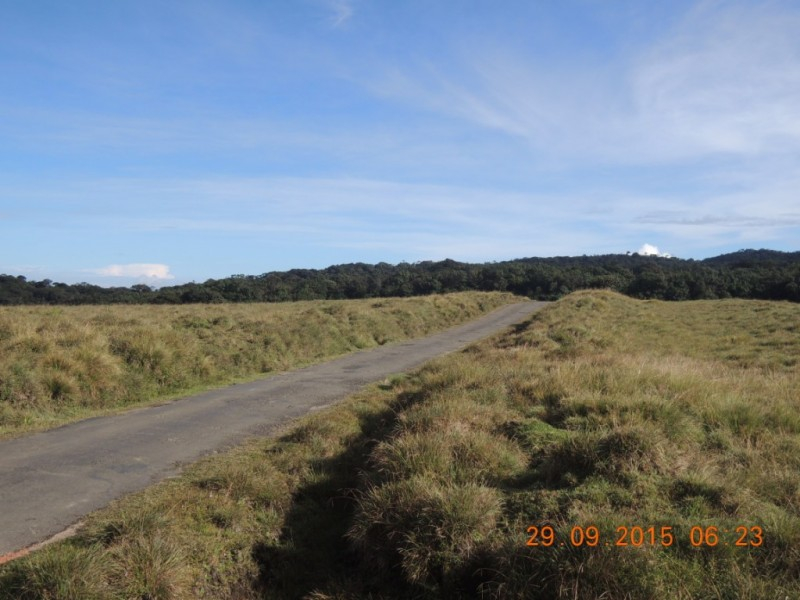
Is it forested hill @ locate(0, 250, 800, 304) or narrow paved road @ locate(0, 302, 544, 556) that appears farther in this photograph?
forested hill @ locate(0, 250, 800, 304)

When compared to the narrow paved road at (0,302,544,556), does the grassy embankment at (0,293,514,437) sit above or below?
above

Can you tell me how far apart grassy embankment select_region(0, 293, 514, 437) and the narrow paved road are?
1062mm

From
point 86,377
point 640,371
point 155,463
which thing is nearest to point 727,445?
point 640,371

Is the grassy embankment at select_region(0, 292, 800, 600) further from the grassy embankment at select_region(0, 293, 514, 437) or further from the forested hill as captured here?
the forested hill

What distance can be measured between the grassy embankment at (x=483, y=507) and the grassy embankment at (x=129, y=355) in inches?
177

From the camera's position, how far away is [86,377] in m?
10.3

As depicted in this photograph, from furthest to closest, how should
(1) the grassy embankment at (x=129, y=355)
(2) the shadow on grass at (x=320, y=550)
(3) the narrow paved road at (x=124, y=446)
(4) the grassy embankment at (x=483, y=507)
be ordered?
(1) the grassy embankment at (x=129, y=355) < (3) the narrow paved road at (x=124, y=446) < (2) the shadow on grass at (x=320, y=550) < (4) the grassy embankment at (x=483, y=507)

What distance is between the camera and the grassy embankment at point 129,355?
936cm

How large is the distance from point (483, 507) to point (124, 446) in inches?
209

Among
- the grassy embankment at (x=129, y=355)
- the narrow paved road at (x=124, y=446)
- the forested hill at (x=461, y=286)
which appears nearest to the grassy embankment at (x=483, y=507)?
the narrow paved road at (x=124, y=446)
